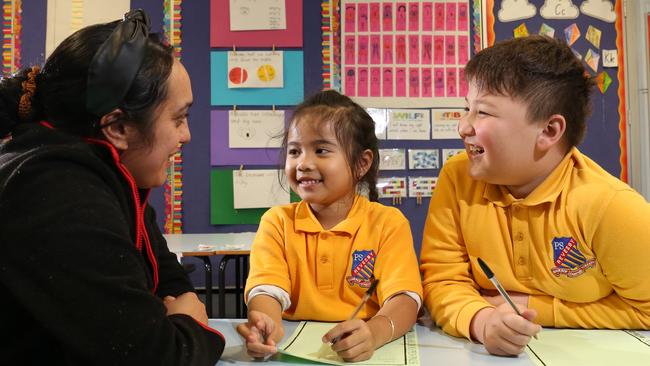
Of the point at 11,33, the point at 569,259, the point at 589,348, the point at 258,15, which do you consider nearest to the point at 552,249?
the point at 569,259

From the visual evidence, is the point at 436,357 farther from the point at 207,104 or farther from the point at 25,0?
the point at 25,0

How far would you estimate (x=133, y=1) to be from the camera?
3547mm

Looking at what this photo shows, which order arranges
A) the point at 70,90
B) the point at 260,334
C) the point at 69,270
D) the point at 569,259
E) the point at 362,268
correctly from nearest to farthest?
the point at 69,270
the point at 70,90
the point at 260,334
the point at 569,259
the point at 362,268

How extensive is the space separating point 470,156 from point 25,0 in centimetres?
353

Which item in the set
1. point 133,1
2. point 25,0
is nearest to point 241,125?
point 133,1

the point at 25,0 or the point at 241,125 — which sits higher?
the point at 25,0

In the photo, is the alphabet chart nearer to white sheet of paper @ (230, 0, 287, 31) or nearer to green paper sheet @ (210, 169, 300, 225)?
white sheet of paper @ (230, 0, 287, 31)

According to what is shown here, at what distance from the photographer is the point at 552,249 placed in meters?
1.01

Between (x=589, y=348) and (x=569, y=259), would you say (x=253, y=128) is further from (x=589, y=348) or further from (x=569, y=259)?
(x=589, y=348)

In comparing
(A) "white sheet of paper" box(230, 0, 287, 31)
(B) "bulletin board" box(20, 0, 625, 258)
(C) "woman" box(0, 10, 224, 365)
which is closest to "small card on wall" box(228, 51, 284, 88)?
(B) "bulletin board" box(20, 0, 625, 258)

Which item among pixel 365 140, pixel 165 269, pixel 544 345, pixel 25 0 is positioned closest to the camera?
pixel 544 345

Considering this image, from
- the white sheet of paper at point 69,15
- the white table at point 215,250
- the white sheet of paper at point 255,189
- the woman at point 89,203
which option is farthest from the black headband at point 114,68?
the white sheet of paper at point 69,15

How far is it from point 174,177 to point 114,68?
290cm

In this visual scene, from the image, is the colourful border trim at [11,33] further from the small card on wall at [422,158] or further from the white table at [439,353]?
the white table at [439,353]
